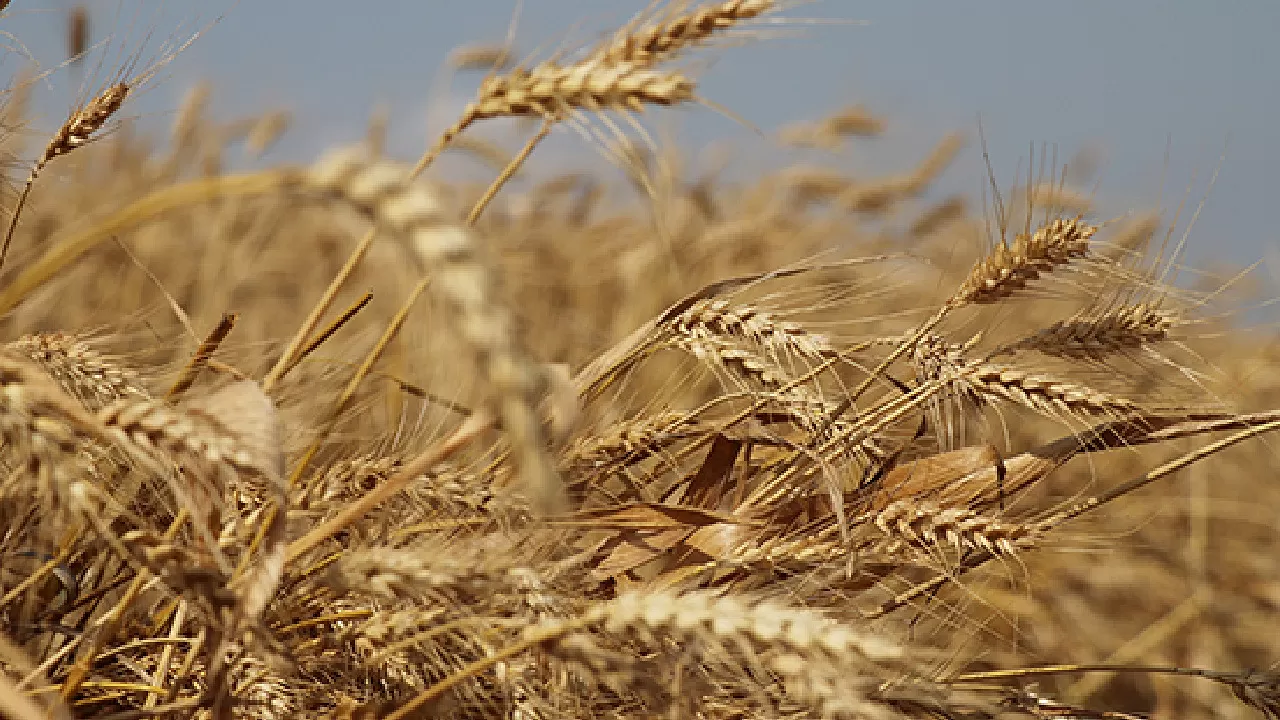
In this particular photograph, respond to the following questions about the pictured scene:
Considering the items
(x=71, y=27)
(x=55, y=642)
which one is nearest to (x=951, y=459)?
(x=55, y=642)

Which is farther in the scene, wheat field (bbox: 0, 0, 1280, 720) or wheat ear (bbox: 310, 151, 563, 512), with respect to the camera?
wheat field (bbox: 0, 0, 1280, 720)

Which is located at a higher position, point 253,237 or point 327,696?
point 253,237

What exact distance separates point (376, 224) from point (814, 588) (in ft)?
2.36

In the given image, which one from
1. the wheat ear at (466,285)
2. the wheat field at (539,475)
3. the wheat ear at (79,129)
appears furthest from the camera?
the wheat ear at (79,129)

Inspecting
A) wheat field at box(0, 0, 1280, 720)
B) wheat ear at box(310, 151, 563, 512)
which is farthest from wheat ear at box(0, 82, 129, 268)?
wheat ear at box(310, 151, 563, 512)

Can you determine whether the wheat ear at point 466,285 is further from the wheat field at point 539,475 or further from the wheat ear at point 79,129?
the wheat ear at point 79,129

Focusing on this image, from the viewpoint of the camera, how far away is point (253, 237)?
394 cm

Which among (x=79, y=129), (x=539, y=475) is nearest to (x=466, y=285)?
(x=539, y=475)

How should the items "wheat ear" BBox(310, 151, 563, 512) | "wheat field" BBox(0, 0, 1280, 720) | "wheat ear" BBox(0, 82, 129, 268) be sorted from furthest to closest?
"wheat ear" BBox(0, 82, 129, 268), "wheat field" BBox(0, 0, 1280, 720), "wheat ear" BBox(310, 151, 563, 512)

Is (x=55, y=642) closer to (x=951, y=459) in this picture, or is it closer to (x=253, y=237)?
(x=951, y=459)

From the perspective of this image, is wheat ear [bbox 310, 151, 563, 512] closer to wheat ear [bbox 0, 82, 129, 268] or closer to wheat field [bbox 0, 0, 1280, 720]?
wheat field [bbox 0, 0, 1280, 720]

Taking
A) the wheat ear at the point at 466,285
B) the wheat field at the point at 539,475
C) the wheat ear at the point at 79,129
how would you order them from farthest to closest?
the wheat ear at the point at 79,129 → the wheat field at the point at 539,475 → the wheat ear at the point at 466,285

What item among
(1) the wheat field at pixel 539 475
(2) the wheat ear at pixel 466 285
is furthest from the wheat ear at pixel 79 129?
(2) the wheat ear at pixel 466 285

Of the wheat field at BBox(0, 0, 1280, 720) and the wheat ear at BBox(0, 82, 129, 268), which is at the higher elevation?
the wheat ear at BBox(0, 82, 129, 268)
